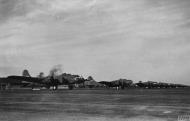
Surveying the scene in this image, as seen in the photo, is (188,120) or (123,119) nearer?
(188,120)

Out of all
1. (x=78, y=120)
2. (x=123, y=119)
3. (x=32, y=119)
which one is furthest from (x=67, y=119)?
(x=123, y=119)

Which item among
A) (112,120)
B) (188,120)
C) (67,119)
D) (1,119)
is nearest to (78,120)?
(67,119)

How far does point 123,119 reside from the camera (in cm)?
4228

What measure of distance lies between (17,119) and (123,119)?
1380cm

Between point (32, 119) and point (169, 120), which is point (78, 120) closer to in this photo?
point (32, 119)

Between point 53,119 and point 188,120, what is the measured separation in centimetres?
1689

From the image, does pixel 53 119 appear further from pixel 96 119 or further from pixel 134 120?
pixel 134 120

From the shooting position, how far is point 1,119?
4050 centimetres

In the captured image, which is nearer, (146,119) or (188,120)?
(188,120)

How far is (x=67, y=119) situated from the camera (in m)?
40.8

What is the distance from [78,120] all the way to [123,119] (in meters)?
6.16

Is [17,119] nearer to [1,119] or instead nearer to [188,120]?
[1,119]

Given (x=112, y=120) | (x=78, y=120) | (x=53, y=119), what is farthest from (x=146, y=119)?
(x=53, y=119)

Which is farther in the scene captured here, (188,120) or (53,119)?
(53,119)
